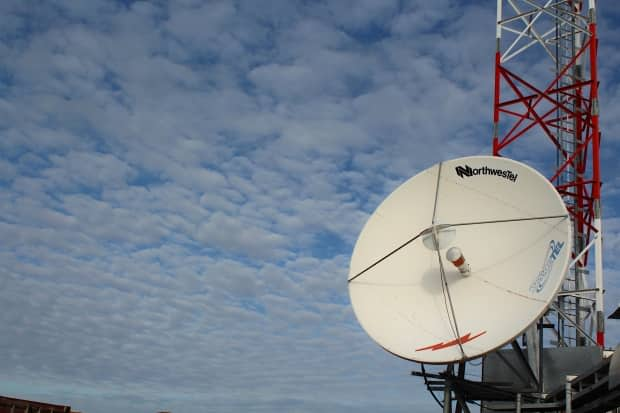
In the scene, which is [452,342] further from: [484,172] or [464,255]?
[484,172]

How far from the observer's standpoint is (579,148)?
1107 inches

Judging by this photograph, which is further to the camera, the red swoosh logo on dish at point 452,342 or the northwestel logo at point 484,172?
the northwestel logo at point 484,172

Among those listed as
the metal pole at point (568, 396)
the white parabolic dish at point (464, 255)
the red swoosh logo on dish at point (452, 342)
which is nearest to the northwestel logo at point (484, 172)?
the white parabolic dish at point (464, 255)

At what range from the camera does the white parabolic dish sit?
18703 mm

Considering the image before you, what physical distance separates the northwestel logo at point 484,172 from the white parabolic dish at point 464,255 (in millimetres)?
33

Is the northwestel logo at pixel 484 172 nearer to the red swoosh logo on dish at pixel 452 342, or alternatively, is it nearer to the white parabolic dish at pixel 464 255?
the white parabolic dish at pixel 464 255

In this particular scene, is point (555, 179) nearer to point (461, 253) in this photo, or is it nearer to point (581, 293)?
point (581, 293)

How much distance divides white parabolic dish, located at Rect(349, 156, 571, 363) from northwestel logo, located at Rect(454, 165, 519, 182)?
3cm

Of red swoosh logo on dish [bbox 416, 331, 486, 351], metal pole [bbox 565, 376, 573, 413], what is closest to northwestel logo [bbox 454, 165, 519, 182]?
red swoosh logo on dish [bbox 416, 331, 486, 351]

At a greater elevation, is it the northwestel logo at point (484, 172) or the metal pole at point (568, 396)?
the northwestel logo at point (484, 172)

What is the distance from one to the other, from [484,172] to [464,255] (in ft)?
8.53

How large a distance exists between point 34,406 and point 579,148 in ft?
79.6

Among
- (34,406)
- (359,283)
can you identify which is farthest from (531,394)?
(34,406)

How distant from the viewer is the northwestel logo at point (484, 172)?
67.6 feet
